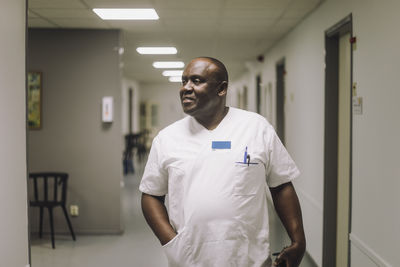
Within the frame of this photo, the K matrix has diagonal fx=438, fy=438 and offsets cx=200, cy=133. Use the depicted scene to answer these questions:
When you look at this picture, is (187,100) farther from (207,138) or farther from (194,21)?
(194,21)

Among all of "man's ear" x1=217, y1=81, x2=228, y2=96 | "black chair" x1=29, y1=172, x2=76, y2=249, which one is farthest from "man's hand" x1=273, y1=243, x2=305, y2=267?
"black chair" x1=29, y1=172, x2=76, y2=249

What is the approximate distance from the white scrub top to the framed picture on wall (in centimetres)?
362

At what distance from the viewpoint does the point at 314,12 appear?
4.00 metres

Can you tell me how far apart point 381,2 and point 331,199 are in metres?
1.73

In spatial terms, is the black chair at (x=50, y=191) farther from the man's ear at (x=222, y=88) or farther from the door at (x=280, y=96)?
the man's ear at (x=222, y=88)

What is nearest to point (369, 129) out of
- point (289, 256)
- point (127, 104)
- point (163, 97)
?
point (289, 256)

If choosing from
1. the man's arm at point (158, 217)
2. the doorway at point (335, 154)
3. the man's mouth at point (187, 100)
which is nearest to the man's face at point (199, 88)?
the man's mouth at point (187, 100)

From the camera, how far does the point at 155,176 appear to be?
168cm

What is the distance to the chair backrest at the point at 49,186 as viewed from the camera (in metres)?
4.56

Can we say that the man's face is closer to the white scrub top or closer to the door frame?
the white scrub top

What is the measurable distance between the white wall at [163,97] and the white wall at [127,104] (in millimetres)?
468

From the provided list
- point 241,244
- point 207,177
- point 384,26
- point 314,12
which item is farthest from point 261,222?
point 314,12

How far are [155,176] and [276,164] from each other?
46 centimetres

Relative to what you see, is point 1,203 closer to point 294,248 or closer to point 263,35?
point 294,248
